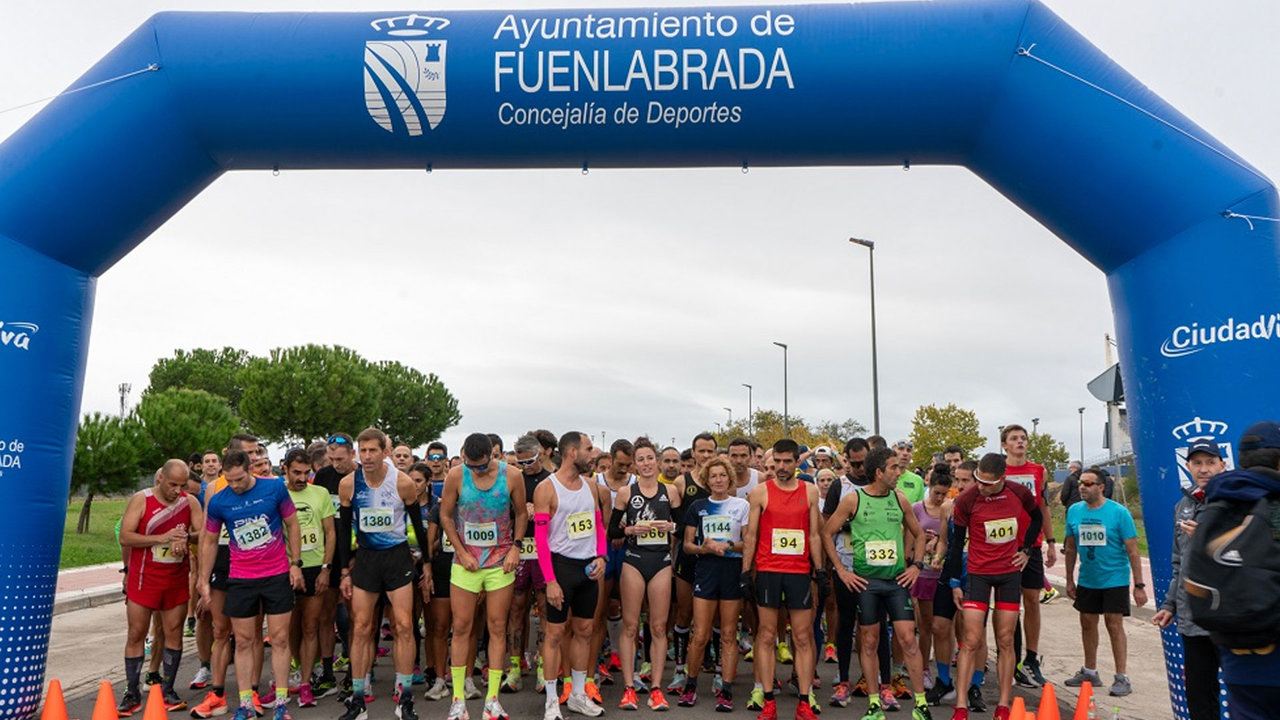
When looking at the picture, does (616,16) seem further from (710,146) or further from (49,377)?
(49,377)

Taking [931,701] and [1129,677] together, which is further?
[1129,677]

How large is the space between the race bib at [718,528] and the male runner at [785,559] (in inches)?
10.1

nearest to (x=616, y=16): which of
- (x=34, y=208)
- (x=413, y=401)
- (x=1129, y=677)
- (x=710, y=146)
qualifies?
(x=710, y=146)

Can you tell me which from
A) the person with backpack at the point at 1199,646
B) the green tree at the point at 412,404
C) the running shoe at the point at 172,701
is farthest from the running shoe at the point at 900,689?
the green tree at the point at 412,404

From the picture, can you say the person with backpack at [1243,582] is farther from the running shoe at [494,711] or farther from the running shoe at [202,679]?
the running shoe at [202,679]

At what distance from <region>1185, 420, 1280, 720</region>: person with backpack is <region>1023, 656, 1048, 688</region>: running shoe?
176 inches

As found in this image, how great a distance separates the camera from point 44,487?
7113mm

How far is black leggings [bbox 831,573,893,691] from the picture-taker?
766 cm

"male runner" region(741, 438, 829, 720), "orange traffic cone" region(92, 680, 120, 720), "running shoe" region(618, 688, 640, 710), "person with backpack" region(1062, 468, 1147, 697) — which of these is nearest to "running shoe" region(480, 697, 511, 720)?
"running shoe" region(618, 688, 640, 710)

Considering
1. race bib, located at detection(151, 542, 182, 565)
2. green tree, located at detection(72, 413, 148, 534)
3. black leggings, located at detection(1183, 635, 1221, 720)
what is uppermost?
green tree, located at detection(72, 413, 148, 534)

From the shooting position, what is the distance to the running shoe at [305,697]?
7.70 meters

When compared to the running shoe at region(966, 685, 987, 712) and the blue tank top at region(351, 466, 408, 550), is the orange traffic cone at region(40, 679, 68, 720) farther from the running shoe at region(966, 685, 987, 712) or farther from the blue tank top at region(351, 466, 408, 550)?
the running shoe at region(966, 685, 987, 712)

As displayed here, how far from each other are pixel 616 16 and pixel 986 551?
487cm

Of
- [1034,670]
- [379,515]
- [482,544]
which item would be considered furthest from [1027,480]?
[379,515]
